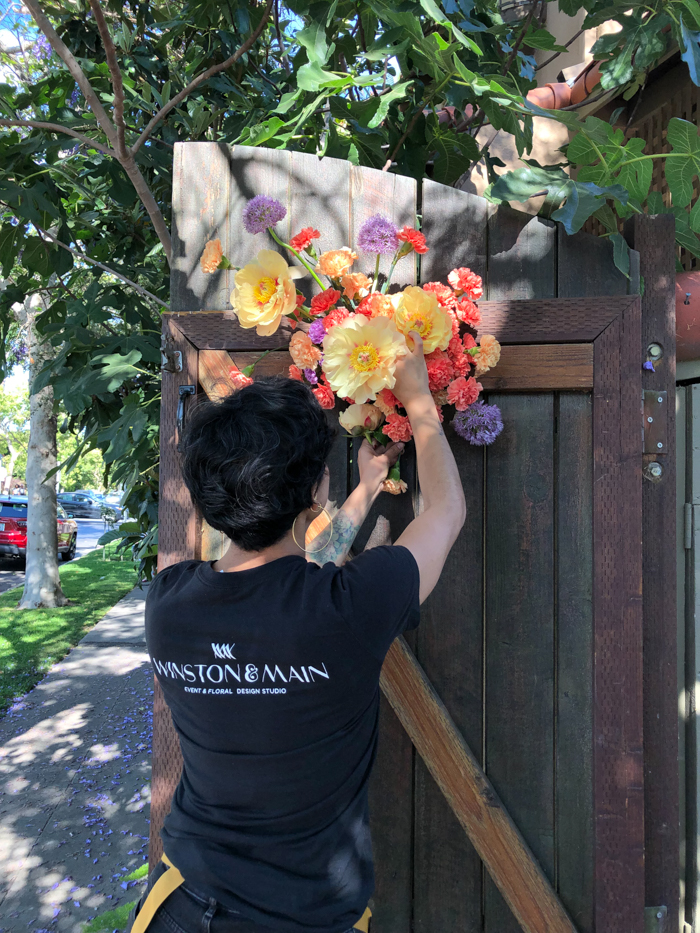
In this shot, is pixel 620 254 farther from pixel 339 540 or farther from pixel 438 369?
pixel 339 540

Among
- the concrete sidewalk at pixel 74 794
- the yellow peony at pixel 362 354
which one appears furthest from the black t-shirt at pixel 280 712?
the concrete sidewalk at pixel 74 794

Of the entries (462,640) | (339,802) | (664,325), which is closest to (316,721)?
(339,802)

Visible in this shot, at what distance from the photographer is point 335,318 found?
1520 millimetres

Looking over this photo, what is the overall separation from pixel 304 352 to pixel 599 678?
106 cm

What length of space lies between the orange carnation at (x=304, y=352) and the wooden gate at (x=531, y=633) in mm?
186

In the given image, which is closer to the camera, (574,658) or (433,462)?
(433,462)

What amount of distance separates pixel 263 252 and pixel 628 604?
3.91 ft

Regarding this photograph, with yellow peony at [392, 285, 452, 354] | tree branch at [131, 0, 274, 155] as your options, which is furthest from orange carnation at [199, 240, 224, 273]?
tree branch at [131, 0, 274, 155]

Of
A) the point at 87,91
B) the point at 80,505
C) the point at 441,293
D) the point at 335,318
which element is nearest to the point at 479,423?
the point at 441,293

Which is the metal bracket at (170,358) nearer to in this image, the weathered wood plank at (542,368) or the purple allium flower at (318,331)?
the purple allium flower at (318,331)

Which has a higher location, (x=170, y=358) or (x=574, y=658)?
(x=170, y=358)

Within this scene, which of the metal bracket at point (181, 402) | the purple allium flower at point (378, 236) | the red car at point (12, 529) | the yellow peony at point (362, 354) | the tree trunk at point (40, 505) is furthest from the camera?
the red car at point (12, 529)

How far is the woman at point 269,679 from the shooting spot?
1.11 meters

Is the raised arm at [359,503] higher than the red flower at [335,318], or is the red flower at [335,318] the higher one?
the red flower at [335,318]
